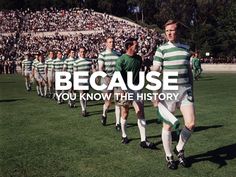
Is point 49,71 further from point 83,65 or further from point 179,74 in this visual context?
point 179,74

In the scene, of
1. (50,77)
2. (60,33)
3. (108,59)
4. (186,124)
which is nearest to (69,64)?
(50,77)

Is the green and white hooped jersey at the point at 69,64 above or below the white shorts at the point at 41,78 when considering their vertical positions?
above

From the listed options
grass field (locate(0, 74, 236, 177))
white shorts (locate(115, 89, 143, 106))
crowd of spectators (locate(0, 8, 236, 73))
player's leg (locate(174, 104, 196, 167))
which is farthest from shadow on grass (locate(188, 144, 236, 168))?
crowd of spectators (locate(0, 8, 236, 73))

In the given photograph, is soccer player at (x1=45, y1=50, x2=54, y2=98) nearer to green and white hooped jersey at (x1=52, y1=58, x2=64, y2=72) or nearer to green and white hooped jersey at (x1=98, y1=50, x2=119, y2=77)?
green and white hooped jersey at (x1=52, y1=58, x2=64, y2=72)

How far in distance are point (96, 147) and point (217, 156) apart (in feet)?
8.54

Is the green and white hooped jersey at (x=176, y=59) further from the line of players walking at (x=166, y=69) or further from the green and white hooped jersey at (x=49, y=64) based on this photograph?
the green and white hooped jersey at (x=49, y=64)

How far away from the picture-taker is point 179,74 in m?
7.72

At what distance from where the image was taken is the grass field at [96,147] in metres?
7.60

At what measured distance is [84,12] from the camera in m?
75.8

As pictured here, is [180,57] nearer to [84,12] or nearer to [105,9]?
[84,12]

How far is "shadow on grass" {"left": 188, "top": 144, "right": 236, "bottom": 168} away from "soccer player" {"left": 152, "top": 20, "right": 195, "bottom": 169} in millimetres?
566

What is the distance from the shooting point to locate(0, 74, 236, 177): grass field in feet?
24.9

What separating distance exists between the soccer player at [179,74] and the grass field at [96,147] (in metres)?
0.49

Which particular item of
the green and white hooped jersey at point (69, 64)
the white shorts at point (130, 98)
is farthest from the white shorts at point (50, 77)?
the white shorts at point (130, 98)
